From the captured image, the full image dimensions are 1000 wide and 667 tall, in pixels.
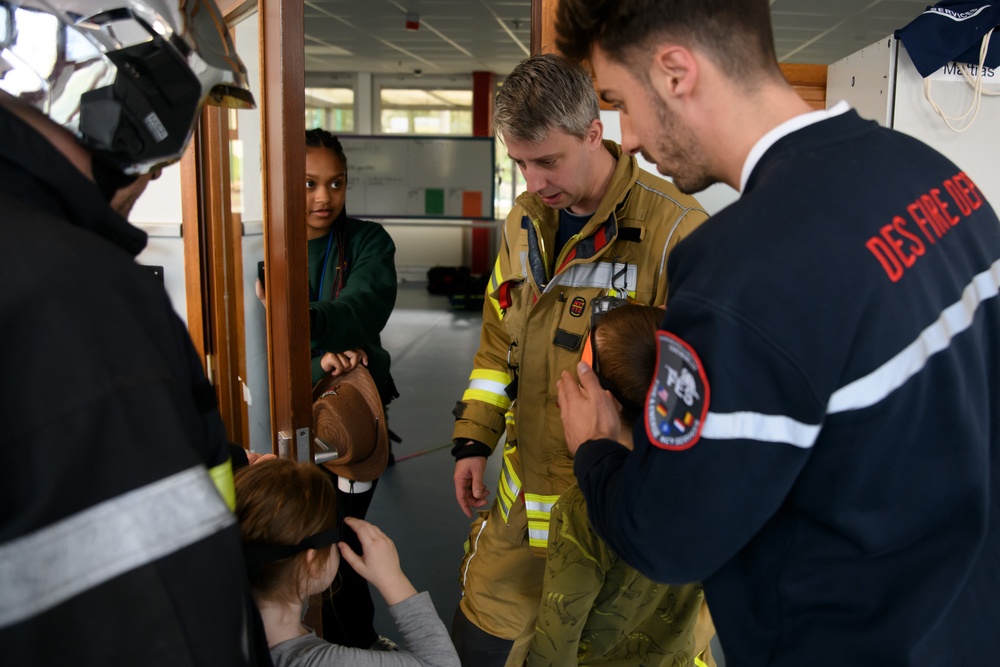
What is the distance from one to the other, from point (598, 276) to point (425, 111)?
40.2 feet

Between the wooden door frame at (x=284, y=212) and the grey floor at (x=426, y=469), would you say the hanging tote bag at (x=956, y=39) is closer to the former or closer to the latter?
the wooden door frame at (x=284, y=212)

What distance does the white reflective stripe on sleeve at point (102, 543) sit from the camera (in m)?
0.56

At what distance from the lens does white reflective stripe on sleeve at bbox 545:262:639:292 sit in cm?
155

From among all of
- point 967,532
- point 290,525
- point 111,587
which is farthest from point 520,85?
point 111,587

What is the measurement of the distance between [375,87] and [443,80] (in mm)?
1150

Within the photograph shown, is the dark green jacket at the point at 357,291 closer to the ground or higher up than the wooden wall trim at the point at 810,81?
closer to the ground

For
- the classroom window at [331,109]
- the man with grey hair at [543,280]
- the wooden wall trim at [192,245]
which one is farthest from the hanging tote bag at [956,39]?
the classroom window at [331,109]

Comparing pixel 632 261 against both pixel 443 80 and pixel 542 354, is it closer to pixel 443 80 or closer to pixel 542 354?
pixel 542 354

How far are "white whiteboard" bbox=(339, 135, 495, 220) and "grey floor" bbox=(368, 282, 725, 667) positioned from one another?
9.87 feet

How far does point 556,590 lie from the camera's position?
1378 millimetres

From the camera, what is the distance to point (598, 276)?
1560 mm

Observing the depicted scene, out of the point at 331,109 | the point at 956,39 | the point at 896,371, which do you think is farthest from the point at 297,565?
the point at 331,109

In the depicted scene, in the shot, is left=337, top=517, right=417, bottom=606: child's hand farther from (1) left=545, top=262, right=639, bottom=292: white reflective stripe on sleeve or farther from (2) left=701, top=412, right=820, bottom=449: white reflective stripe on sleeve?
(2) left=701, top=412, right=820, bottom=449: white reflective stripe on sleeve

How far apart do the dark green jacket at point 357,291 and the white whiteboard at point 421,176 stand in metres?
8.25
